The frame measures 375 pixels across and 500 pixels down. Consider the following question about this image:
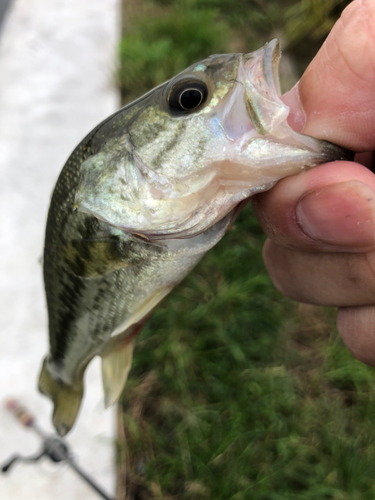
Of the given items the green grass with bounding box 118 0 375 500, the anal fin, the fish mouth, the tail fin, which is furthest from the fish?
the green grass with bounding box 118 0 375 500

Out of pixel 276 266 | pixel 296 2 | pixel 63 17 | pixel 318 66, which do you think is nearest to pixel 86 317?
pixel 276 266

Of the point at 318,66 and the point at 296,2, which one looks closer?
the point at 318,66

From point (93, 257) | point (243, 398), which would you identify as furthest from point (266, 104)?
point (243, 398)

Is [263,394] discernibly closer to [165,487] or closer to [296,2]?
[165,487]

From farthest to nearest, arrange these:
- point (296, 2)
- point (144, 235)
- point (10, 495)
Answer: point (296, 2) → point (10, 495) → point (144, 235)

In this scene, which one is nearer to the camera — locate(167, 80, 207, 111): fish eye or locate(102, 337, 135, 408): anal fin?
locate(167, 80, 207, 111): fish eye

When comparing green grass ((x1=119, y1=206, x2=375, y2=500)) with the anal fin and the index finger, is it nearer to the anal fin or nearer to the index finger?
the anal fin

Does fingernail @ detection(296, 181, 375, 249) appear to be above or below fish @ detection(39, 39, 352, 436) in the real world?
below
